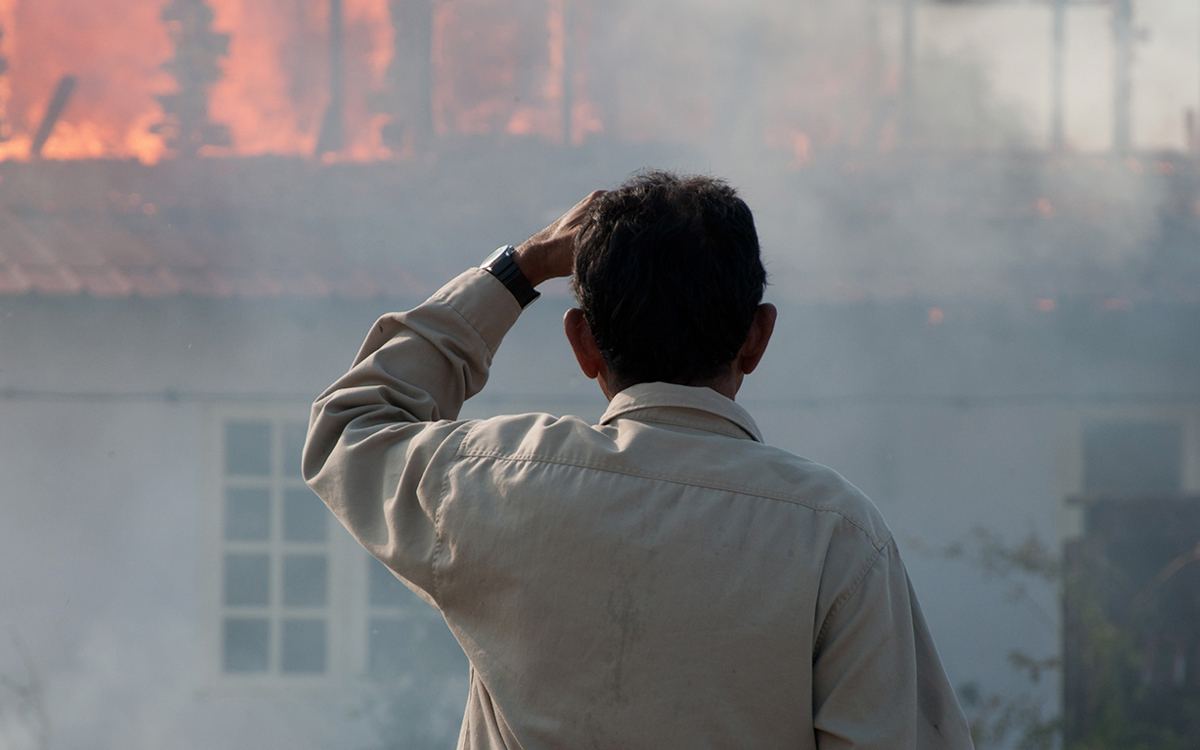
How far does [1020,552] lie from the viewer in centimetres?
434

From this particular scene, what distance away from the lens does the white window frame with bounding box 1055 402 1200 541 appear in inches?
178

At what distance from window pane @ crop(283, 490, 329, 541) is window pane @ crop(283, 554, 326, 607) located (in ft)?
0.30

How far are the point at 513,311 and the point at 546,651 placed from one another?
457 millimetres

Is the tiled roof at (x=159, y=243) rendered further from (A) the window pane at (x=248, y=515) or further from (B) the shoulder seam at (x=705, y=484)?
(B) the shoulder seam at (x=705, y=484)

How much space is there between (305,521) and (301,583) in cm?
28

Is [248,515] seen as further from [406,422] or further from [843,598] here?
[843,598]

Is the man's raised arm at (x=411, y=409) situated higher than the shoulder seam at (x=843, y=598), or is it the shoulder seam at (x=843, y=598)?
the man's raised arm at (x=411, y=409)

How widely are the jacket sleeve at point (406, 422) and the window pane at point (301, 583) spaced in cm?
320

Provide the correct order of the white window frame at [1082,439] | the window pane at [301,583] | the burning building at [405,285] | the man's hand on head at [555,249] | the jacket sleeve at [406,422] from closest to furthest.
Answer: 1. the jacket sleeve at [406,422]
2. the man's hand on head at [555,249]
3. the burning building at [405,285]
4. the window pane at [301,583]
5. the white window frame at [1082,439]

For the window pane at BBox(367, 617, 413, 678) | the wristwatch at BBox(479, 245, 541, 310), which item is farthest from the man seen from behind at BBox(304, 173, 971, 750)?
the window pane at BBox(367, 617, 413, 678)

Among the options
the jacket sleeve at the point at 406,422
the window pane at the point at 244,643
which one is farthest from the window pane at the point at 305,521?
the jacket sleeve at the point at 406,422

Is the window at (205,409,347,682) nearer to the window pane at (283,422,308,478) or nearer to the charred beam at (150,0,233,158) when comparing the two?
the window pane at (283,422,308,478)

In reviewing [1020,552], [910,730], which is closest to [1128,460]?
[1020,552]

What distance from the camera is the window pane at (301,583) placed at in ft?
13.4
